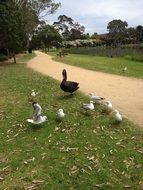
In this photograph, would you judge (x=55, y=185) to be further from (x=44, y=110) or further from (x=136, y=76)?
(x=136, y=76)

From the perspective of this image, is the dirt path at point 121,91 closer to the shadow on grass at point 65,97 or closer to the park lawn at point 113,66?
the shadow on grass at point 65,97

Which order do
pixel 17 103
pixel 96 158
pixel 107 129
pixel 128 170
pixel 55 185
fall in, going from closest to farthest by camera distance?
pixel 55 185
pixel 128 170
pixel 96 158
pixel 107 129
pixel 17 103

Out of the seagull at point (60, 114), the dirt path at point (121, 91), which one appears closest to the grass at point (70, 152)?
the seagull at point (60, 114)

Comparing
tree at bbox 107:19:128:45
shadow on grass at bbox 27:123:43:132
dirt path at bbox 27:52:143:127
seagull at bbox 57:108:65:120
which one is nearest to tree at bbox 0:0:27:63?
dirt path at bbox 27:52:143:127

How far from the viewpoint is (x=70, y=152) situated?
883 cm

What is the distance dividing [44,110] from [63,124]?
1.86 metres

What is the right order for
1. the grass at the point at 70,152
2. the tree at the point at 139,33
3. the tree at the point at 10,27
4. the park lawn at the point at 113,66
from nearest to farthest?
the grass at the point at 70,152
the park lawn at the point at 113,66
the tree at the point at 10,27
the tree at the point at 139,33

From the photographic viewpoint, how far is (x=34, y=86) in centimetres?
1805

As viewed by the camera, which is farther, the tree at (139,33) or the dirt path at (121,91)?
the tree at (139,33)

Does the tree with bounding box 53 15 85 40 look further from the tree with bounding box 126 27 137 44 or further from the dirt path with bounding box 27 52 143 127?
the dirt path with bounding box 27 52 143 127

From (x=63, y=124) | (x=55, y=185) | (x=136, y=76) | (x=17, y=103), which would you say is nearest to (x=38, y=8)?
(x=136, y=76)

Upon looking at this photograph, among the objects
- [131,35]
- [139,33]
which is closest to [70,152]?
[139,33]

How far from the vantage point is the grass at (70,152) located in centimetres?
753

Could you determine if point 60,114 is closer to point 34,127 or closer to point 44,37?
point 34,127
